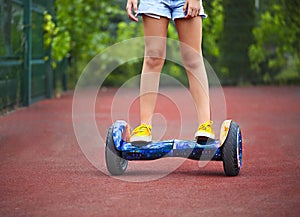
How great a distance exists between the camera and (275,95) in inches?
471

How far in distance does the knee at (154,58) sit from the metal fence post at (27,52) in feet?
16.5

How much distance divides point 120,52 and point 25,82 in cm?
417

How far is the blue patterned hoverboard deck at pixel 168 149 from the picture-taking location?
14.6 ft

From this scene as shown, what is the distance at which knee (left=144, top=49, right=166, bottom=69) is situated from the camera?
4703 mm

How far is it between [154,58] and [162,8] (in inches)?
12.2

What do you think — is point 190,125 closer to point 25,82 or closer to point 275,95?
point 25,82

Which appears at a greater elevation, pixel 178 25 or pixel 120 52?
pixel 178 25

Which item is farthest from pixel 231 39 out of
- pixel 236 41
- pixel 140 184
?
pixel 140 184

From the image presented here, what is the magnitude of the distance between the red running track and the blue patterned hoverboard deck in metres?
0.12

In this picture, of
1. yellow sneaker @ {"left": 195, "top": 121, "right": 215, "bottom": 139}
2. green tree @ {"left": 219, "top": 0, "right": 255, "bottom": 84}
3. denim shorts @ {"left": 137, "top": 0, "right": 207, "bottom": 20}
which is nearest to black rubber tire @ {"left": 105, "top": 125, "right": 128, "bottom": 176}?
yellow sneaker @ {"left": 195, "top": 121, "right": 215, "bottom": 139}

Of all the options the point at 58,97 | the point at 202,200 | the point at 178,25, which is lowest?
the point at 58,97

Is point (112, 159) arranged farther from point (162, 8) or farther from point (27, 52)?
point (27, 52)

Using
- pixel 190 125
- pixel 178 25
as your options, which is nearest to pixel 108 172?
pixel 178 25

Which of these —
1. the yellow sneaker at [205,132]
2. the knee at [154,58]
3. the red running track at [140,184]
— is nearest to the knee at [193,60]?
the knee at [154,58]
